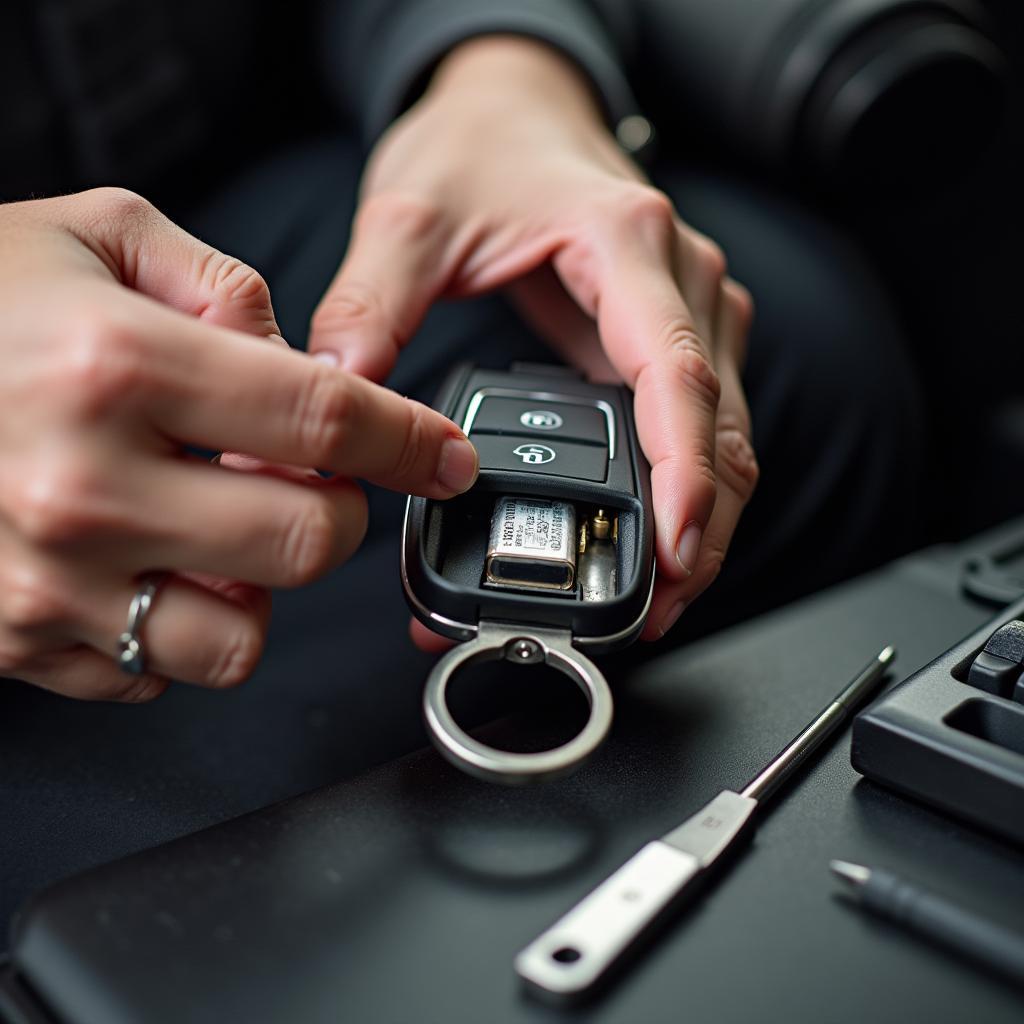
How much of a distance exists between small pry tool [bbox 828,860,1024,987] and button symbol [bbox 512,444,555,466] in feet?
0.68

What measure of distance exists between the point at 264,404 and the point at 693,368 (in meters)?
0.26

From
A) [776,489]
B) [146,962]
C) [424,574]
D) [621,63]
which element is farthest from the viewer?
[621,63]

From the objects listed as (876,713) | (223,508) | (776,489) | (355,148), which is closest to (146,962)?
(223,508)

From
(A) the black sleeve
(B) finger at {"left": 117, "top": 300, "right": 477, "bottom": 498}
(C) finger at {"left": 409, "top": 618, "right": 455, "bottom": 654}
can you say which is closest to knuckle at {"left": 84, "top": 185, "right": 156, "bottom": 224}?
(B) finger at {"left": 117, "top": 300, "right": 477, "bottom": 498}

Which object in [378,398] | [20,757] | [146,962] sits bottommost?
[20,757]

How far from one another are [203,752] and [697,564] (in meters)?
0.26

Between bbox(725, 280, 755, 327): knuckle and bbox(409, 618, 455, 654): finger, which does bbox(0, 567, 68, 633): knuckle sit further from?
bbox(725, 280, 755, 327): knuckle

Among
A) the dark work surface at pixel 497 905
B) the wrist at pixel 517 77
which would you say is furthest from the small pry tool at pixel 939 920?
the wrist at pixel 517 77

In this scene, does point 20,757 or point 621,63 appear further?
point 621,63

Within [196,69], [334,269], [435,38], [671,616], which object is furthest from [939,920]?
[196,69]

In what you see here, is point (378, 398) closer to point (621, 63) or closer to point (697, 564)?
point (697, 564)

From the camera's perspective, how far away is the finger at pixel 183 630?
378 mm

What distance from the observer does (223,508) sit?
36cm

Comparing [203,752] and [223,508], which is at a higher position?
[223,508]
